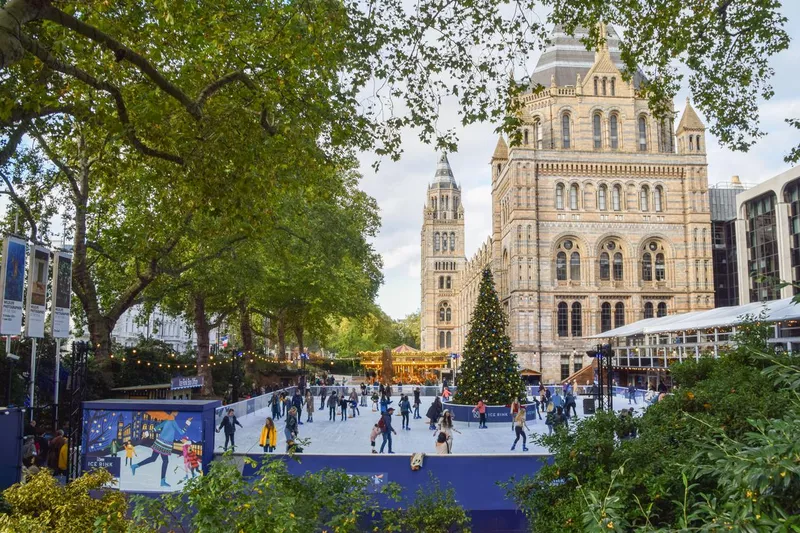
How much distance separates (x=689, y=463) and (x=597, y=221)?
48.1 metres

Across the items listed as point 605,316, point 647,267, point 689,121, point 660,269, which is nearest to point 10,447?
point 605,316

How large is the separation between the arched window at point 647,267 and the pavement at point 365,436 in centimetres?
2399

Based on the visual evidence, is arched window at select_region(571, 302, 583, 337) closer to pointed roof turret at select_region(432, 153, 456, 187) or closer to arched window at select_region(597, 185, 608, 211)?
arched window at select_region(597, 185, 608, 211)

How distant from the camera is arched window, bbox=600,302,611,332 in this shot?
167ft

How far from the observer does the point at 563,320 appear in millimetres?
50531

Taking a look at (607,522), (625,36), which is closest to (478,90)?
(625,36)

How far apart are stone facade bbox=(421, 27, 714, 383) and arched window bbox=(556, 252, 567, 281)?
0.25 feet

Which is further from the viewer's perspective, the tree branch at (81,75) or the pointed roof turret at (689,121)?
the pointed roof turret at (689,121)

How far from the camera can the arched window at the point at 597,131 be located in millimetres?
52375

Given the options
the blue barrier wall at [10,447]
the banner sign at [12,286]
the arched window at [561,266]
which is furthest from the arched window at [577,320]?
the blue barrier wall at [10,447]

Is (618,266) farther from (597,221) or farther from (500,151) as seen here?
(500,151)

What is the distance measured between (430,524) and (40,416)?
13982 millimetres

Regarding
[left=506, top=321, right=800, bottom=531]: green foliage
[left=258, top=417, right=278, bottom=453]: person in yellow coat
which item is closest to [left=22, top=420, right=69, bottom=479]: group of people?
[left=258, top=417, right=278, bottom=453]: person in yellow coat

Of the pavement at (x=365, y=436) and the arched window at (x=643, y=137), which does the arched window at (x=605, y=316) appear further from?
the pavement at (x=365, y=436)
